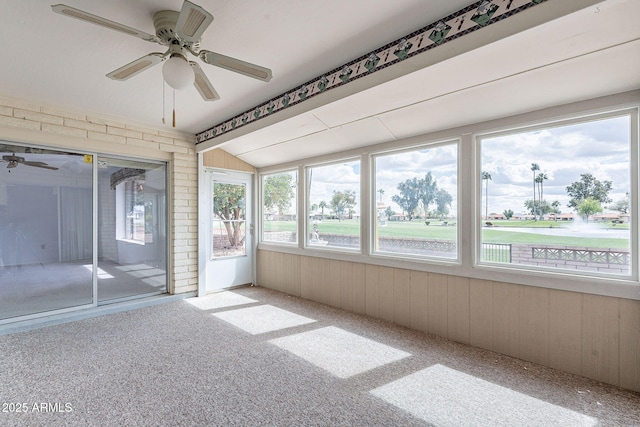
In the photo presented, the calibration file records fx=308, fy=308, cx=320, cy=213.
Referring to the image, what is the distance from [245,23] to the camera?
2146 millimetres

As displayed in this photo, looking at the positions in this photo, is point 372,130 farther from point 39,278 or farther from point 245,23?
point 39,278

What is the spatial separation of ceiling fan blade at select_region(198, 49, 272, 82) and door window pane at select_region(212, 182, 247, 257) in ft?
11.2

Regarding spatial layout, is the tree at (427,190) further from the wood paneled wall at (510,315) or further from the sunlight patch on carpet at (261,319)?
the sunlight patch on carpet at (261,319)

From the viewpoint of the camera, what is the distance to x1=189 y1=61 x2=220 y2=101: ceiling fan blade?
7.21ft

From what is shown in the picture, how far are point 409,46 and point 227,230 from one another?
4.21 meters

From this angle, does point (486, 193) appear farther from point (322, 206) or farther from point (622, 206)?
point (322, 206)

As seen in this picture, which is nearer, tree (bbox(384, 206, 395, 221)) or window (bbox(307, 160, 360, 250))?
tree (bbox(384, 206, 395, 221))

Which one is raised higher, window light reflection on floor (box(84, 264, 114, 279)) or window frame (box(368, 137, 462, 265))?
window frame (box(368, 137, 462, 265))

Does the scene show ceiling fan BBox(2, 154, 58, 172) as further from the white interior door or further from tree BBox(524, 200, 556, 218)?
tree BBox(524, 200, 556, 218)

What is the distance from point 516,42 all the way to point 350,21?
1.09 meters

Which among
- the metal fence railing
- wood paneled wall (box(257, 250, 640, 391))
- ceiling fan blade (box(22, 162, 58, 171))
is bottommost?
wood paneled wall (box(257, 250, 640, 391))

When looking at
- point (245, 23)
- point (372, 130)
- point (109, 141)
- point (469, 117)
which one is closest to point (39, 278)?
point (109, 141)

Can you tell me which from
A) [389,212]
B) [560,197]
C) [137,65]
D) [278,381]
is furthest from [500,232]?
[137,65]

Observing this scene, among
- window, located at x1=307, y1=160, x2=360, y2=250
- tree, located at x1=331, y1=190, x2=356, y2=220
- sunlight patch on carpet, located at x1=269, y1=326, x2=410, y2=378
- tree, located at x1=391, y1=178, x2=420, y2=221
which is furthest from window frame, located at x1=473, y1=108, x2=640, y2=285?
tree, located at x1=331, y1=190, x2=356, y2=220
